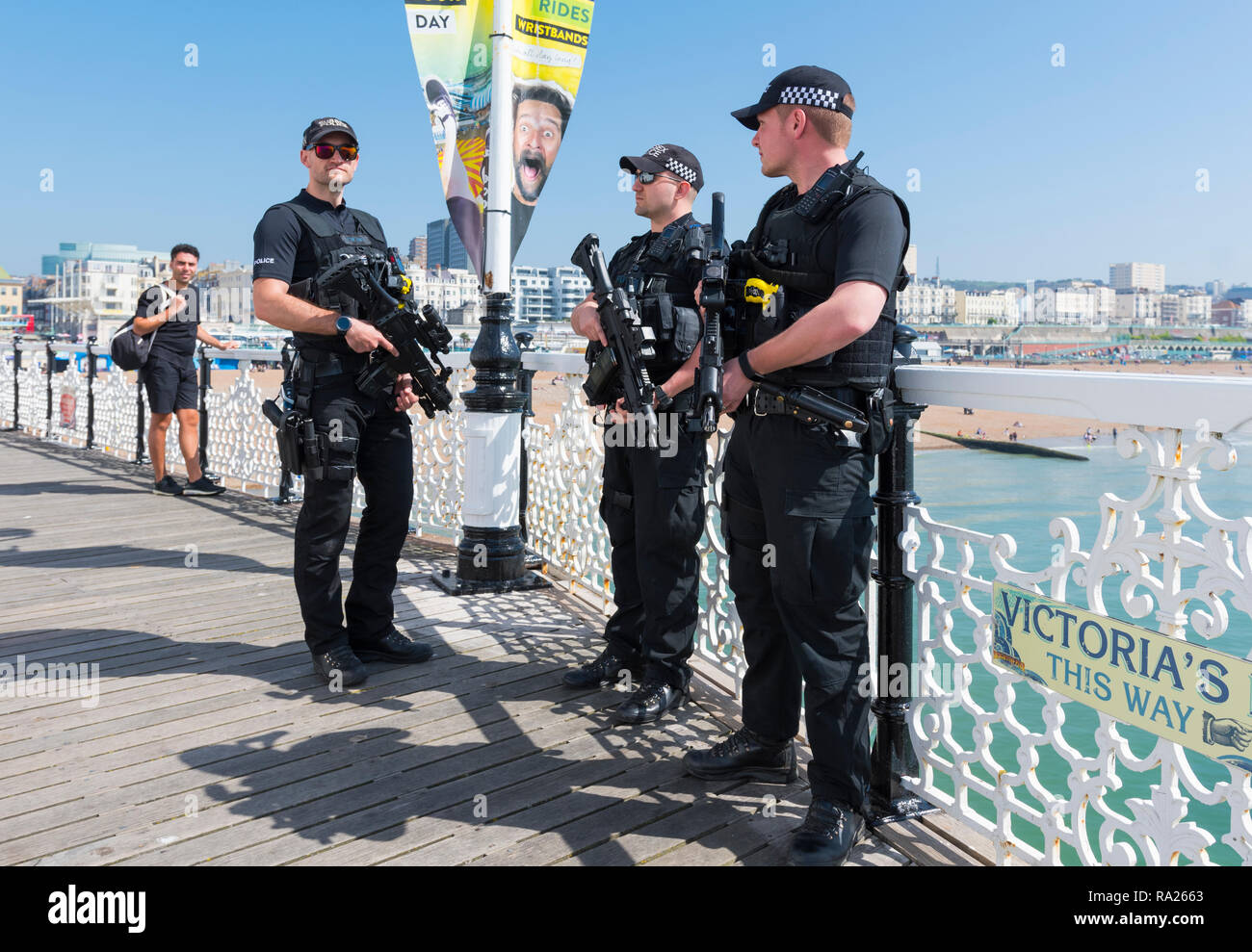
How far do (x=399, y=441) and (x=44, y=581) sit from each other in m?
2.71

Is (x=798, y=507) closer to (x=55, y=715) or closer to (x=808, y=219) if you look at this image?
(x=808, y=219)

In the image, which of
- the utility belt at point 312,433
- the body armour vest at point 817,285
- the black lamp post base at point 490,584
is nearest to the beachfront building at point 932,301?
the black lamp post base at point 490,584

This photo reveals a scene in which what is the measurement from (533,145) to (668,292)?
302 centimetres

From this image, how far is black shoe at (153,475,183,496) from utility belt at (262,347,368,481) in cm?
505

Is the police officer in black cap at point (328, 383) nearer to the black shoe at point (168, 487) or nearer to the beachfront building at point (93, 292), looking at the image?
the black shoe at point (168, 487)

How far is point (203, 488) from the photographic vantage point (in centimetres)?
786

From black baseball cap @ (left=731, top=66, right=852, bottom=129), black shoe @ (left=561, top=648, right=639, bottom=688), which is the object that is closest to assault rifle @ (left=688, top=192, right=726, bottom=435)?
black baseball cap @ (left=731, top=66, right=852, bottom=129)

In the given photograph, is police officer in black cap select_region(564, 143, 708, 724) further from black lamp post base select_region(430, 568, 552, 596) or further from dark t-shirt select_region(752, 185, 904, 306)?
black lamp post base select_region(430, 568, 552, 596)

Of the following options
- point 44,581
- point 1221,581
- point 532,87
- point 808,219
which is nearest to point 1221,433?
point 1221,581

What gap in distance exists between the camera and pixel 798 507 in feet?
7.44

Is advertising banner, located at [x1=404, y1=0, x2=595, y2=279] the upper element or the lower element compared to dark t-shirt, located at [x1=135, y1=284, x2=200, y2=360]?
upper

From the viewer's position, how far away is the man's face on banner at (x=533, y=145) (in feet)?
17.7

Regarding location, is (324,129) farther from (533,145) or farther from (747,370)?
(533,145)

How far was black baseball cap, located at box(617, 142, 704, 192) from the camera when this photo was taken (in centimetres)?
315
